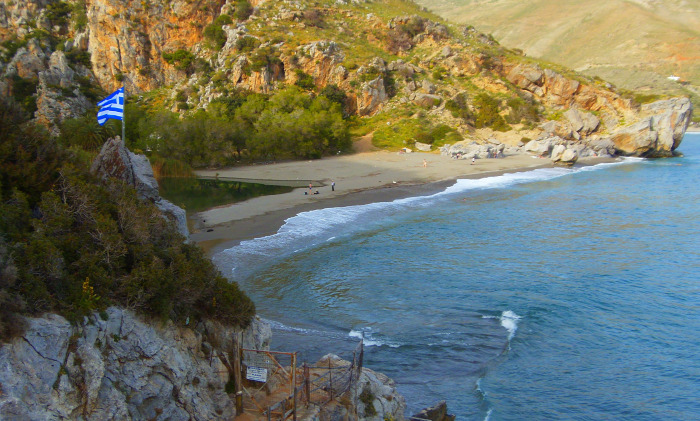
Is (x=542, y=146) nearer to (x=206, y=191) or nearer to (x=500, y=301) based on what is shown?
(x=206, y=191)

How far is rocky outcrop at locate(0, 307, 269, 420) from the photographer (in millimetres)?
6496

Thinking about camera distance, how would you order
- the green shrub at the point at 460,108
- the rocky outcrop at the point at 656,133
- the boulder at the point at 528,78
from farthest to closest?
the boulder at the point at 528,78
the green shrub at the point at 460,108
the rocky outcrop at the point at 656,133

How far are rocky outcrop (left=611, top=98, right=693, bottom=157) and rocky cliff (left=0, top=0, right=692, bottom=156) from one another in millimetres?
138

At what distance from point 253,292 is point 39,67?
6127cm

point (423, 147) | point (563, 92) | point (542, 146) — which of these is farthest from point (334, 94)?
point (563, 92)

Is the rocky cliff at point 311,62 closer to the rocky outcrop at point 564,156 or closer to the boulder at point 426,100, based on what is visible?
the boulder at point 426,100

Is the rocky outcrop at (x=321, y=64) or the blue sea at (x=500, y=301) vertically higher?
the rocky outcrop at (x=321, y=64)

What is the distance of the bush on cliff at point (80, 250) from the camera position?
7664mm

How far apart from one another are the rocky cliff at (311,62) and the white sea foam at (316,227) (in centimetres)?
3301

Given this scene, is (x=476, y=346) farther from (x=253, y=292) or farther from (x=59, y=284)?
(x=59, y=284)

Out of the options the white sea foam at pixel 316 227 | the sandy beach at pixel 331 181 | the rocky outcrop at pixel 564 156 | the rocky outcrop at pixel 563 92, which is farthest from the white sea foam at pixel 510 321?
the rocky outcrop at pixel 563 92

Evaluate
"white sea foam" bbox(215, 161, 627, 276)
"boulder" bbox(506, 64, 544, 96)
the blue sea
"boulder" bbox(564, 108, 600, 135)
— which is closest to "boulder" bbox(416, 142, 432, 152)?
"white sea foam" bbox(215, 161, 627, 276)

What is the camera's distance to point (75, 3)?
83.6m

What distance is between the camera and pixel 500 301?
2045cm
